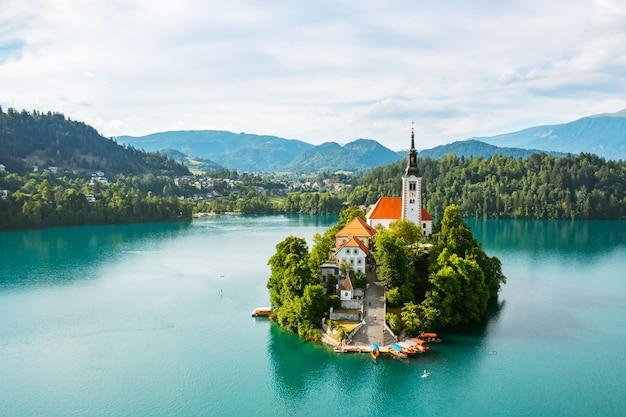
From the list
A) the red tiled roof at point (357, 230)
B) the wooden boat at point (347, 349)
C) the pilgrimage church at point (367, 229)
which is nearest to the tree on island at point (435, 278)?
the pilgrimage church at point (367, 229)

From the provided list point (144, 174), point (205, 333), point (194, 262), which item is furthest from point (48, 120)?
point (205, 333)

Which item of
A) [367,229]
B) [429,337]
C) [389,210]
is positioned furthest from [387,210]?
[429,337]

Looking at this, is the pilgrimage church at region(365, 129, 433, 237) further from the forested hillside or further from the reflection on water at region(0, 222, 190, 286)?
the forested hillside

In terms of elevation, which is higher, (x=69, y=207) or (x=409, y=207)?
(x=409, y=207)

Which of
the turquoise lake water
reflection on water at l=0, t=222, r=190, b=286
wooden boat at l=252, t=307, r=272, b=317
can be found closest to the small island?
wooden boat at l=252, t=307, r=272, b=317

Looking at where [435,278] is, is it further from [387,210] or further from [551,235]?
[551,235]

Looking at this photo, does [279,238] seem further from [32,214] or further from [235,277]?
[32,214]
